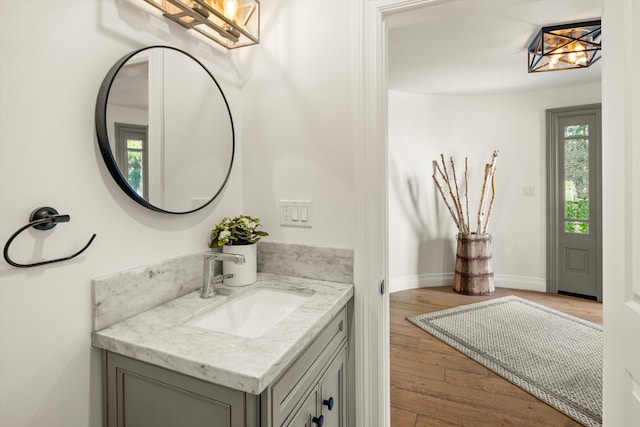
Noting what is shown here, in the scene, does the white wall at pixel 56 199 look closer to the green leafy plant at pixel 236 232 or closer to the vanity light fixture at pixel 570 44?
the green leafy plant at pixel 236 232

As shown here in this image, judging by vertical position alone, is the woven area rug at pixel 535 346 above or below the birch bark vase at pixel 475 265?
below

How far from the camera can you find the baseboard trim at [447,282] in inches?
156

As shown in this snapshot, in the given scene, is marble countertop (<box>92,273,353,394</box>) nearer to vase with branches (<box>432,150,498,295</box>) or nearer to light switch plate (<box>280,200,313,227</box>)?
light switch plate (<box>280,200,313,227</box>)

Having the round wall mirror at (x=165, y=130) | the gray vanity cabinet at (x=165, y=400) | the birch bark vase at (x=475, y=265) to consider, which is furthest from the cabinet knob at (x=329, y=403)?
the birch bark vase at (x=475, y=265)

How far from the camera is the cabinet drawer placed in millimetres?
798

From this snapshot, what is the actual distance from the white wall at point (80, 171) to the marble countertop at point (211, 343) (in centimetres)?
15

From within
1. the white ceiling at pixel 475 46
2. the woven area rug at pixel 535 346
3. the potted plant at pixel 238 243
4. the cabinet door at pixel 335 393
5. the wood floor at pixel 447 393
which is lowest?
the wood floor at pixel 447 393

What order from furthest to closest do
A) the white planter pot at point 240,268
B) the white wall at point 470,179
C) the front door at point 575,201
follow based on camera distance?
the white wall at point 470,179 < the front door at point 575,201 < the white planter pot at point 240,268

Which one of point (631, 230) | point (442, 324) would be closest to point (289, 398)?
point (631, 230)

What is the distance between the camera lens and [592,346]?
2.50m

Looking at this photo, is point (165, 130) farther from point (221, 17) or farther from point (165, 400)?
point (165, 400)

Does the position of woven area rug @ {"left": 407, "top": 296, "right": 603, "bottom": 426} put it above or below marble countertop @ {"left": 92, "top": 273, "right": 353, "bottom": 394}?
below

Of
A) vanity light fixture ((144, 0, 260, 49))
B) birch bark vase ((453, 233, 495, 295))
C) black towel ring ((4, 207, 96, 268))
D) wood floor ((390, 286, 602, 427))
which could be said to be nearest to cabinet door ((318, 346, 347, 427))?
wood floor ((390, 286, 602, 427))

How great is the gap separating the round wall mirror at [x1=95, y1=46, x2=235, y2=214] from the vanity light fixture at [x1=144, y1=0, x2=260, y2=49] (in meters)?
0.13
